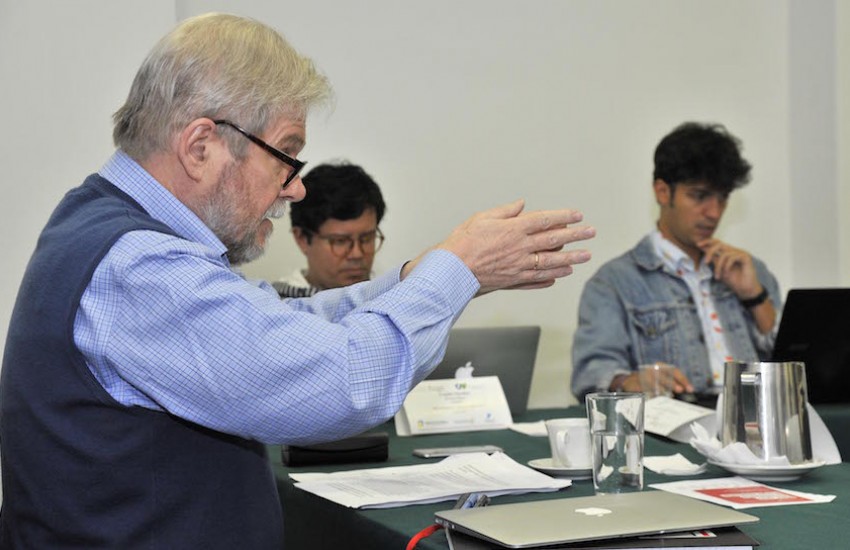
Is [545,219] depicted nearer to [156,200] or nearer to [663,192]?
[156,200]

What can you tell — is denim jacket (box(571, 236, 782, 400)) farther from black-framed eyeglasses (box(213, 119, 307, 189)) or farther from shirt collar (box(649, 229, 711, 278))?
black-framed eyeglasses (box(213, 119, 307, 189))

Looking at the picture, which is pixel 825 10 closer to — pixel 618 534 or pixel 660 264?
pixel 660 264

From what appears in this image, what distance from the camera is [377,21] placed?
4242mm

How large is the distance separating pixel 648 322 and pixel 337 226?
3.53 ft

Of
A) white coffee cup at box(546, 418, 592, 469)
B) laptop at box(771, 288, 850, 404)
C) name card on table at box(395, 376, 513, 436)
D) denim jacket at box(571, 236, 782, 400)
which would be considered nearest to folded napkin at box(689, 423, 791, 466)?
white coffee cup at box(546, 418, 592, 469)

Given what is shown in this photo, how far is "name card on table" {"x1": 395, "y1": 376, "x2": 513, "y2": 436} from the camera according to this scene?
2.43 metres

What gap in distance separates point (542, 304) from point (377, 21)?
4.49 feet

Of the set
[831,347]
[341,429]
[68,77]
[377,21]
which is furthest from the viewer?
[377,21]

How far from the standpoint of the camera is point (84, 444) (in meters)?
1.34

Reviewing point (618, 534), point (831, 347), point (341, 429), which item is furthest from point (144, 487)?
point (831, 347)

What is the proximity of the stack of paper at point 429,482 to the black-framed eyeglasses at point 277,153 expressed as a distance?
49cm

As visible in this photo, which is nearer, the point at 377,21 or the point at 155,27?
the point at 155,27

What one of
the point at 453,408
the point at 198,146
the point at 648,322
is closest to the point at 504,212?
the point at 198,146

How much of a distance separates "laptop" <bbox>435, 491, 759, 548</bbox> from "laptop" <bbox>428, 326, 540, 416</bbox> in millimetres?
1243
